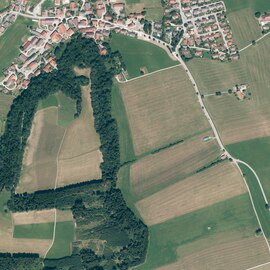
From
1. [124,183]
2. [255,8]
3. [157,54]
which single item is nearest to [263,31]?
[255,8]

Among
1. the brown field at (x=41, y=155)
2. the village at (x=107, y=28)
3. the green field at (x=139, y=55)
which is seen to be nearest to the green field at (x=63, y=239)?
the brown field at (x=41, y=155)

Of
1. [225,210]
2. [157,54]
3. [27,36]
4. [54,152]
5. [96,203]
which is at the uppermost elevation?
[27,36]

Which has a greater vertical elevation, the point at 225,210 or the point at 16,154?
the point at 16,154

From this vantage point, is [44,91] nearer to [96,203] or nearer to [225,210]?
[96,203]

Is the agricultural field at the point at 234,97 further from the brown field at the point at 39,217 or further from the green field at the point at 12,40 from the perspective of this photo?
the brown field at the point at 39,217

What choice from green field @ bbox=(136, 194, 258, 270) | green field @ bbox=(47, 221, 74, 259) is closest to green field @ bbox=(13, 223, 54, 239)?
green field @ bbox=(47, 221, 74, 259)

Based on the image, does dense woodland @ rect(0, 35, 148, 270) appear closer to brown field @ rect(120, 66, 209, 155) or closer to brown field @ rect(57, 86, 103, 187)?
brown field @ rect(57, 86, 103, 187)
